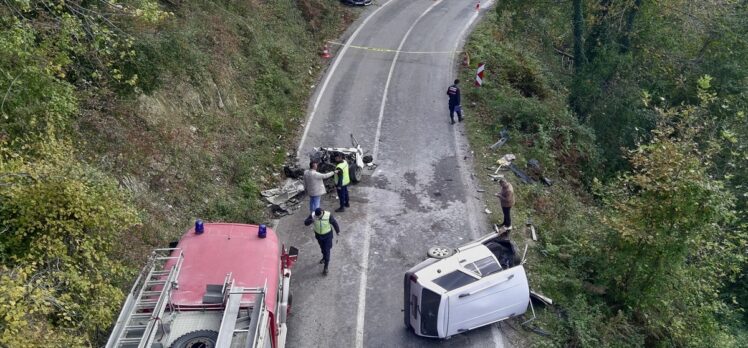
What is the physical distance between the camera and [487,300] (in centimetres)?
970

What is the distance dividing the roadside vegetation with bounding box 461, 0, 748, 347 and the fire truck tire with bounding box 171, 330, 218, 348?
5.86 meters

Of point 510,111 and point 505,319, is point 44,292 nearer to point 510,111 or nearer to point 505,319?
point 505,319

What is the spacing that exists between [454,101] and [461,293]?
388 inches

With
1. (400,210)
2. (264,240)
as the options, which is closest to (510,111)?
(400,210)

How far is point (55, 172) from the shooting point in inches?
287

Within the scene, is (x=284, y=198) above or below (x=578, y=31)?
below

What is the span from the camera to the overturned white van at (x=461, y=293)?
9500 mm

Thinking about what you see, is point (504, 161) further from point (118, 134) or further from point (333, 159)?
point (118, 134)

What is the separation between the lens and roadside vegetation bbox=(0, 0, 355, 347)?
23.6 ft

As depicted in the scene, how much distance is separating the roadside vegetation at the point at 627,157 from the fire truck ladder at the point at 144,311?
21.0ft

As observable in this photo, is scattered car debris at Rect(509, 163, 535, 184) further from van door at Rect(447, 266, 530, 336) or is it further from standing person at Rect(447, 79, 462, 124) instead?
van door at Rect(447, 266, 530, 336)

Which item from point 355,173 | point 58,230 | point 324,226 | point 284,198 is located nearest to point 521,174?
point 355,173

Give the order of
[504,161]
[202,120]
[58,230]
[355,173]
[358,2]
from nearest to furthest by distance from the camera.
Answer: [58,230], [355,173], [202,120], [504,161], [358,2]

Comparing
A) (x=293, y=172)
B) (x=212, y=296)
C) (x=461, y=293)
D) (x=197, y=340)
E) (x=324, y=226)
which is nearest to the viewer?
(x=197, y=340)
